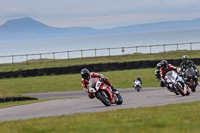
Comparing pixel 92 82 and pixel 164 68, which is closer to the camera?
pixel 92 82

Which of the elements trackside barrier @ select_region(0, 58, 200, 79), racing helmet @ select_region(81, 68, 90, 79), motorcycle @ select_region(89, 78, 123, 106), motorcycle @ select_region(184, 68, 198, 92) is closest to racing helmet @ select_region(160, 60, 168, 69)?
motorcycle @ select_region(184, 68, 198, 92)

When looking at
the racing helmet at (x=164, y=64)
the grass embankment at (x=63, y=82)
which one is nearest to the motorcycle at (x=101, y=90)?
the racing helmet at (x=164, y=64)

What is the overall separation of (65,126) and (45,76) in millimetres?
29743

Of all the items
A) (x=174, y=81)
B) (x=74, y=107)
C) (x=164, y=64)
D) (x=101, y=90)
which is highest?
(x=164, y=64)

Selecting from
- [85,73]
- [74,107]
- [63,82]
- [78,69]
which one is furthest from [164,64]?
[78,69]

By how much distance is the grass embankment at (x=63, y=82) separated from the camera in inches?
1236

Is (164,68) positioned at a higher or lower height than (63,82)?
higher

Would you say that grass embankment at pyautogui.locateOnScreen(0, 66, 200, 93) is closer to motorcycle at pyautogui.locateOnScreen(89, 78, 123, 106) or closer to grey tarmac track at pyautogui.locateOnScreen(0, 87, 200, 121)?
grey tarmac track at pyautogui.locateOnScreen(0, 87, 200, 121)

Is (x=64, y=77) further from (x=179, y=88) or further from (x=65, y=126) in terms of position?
(x=65, y=126)

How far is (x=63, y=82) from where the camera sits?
1348 inches

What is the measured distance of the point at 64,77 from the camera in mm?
36938

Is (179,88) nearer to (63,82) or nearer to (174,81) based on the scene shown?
(174,81)

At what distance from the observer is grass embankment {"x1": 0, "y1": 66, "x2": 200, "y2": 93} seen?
3139cm

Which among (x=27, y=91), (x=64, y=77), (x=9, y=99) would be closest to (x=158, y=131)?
(x=9, y=99)
